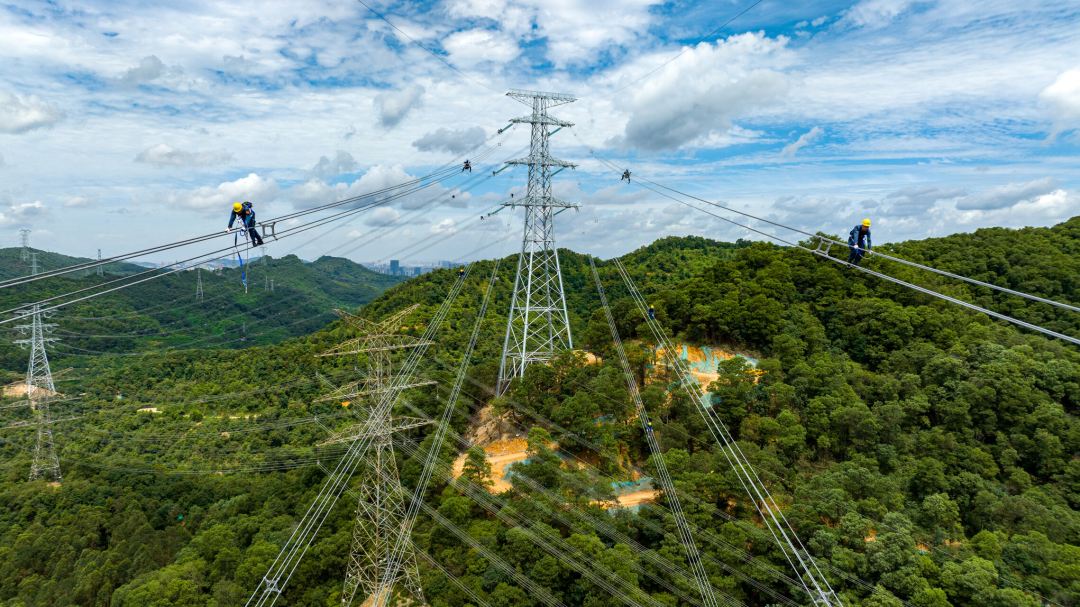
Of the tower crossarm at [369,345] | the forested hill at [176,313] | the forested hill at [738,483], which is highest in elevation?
the tower crossarm at [369,345]

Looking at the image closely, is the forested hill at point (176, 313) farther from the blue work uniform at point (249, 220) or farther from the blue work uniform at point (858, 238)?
the blue work uniform at point (858, 238)

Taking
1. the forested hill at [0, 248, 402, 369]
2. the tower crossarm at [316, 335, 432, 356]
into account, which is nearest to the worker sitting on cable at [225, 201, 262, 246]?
the tower crossarm at [316, 335, 432, 356]

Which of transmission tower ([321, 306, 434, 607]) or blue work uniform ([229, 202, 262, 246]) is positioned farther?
transmission tower ([321, 306, 434, 607])

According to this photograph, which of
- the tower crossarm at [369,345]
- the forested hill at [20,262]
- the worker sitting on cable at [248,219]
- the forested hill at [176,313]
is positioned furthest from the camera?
the forested hill at [20,262]

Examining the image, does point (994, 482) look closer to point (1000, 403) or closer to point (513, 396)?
point (1000, 403)

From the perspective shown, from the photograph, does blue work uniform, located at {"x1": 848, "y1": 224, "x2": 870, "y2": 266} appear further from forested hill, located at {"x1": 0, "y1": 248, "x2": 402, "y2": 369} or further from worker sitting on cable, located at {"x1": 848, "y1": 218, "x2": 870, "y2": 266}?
forested hill, located at {"x1": 0, "y1": 248, "x2": 402, "y2": 369}

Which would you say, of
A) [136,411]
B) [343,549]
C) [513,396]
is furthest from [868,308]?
[136,411]

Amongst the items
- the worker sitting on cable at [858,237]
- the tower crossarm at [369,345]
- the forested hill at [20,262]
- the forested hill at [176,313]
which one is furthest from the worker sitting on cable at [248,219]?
the forested hill at [20,262]
